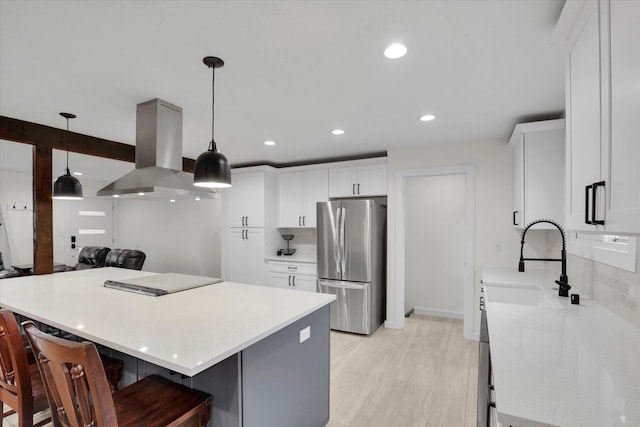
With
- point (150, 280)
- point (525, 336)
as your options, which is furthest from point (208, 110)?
point (525, 336)

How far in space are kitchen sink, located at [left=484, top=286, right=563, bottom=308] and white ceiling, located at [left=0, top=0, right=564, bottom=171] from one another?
1.47 metres

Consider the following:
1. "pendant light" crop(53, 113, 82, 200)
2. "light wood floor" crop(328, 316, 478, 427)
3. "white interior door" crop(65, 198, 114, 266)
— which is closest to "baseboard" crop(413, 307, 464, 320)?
"light wood floor" crop(328, 316, 478, 427)

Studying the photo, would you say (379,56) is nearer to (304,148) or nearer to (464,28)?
(464,28)

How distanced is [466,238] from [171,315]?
3.23 meters

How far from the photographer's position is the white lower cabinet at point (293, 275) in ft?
14.5

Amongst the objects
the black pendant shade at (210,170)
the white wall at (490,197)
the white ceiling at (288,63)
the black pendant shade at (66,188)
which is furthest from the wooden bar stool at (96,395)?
the white wall at (490,197)

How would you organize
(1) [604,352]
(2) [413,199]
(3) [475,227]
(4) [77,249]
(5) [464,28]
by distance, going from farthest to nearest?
1. (4) [77,249]
2. (2) [413,199]
3. (3) [475,227]
4. (5) [464,28]
5. (1) [604,352]

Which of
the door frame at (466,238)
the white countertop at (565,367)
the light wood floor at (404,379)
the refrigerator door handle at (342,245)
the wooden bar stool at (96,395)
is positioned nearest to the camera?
the white countertop at (565,367)

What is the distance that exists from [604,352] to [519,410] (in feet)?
2.01

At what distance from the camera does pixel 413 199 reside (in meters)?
4.78

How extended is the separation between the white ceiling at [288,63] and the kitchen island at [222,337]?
1.50 meters

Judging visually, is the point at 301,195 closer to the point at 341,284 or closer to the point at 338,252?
the point at 338,252

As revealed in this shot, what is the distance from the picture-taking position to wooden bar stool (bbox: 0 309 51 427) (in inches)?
55.6

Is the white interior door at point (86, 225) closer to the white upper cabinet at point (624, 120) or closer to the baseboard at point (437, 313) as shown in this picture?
→ the baseboard at point (437, 313)
